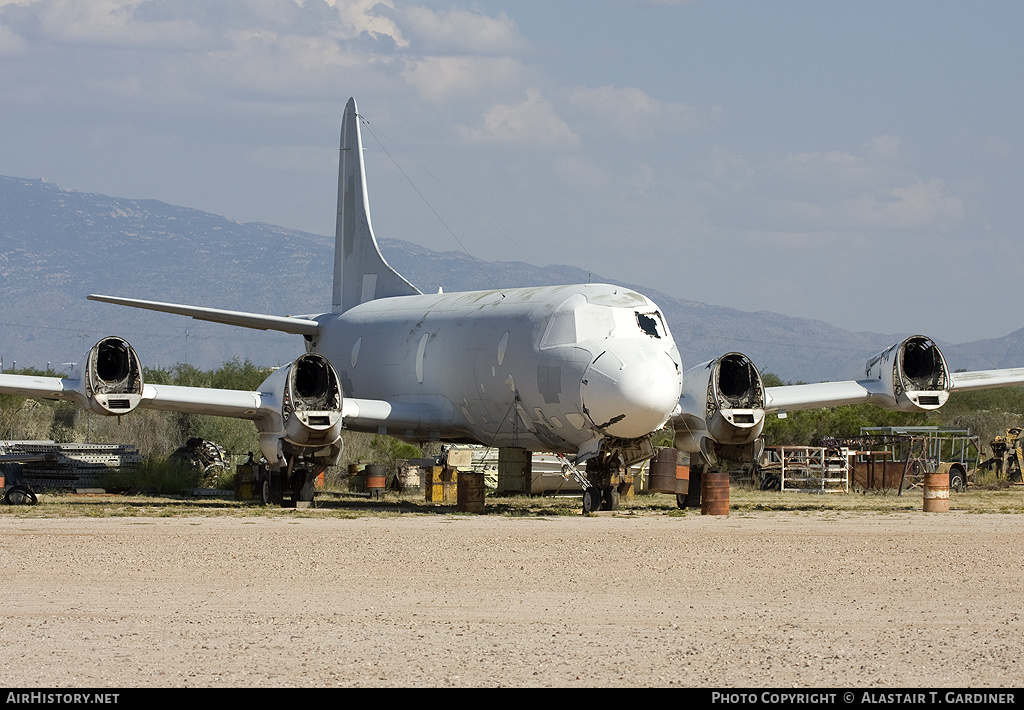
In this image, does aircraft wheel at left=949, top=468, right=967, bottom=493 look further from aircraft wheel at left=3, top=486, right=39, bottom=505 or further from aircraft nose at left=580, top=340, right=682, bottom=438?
aircraft wheel at left=3, top=486, right=39, bottom=505

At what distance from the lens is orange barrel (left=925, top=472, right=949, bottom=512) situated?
996 inches

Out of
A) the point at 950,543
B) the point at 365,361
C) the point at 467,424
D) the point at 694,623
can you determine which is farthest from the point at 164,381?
the point at 694,623

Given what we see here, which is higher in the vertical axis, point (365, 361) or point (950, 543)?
point (365, 361)

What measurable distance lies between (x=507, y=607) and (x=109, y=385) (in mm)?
13960

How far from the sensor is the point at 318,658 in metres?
8.97

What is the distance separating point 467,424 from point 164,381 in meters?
31.5

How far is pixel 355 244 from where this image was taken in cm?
3622

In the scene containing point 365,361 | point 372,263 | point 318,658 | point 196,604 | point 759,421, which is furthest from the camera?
point 372,263

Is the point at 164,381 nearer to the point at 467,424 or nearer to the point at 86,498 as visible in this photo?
the point at 86,498

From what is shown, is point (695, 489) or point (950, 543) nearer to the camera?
point (950, 543)

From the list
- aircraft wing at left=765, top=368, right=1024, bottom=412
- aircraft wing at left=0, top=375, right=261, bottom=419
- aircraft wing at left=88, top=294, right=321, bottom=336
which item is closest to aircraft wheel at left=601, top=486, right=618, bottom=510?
aircraft wing at left=765, top=368, right=1024, bottom=412

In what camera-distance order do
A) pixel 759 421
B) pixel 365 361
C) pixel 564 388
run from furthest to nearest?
pixel 365 361, pixel 759 421, pixel 564 388

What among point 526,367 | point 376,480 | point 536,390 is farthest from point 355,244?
point 536,390

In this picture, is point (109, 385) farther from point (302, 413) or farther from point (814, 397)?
point (814, 397)
